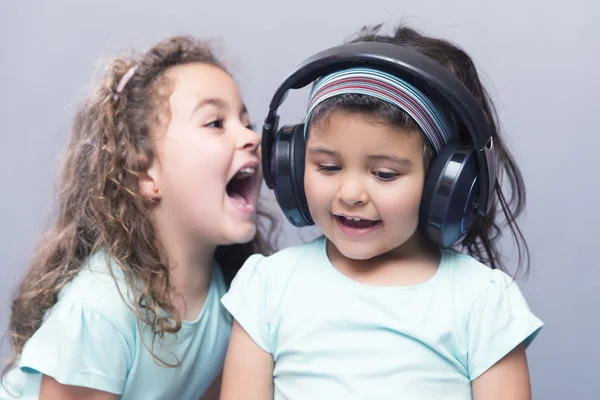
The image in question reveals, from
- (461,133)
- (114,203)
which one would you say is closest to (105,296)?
(114,203)

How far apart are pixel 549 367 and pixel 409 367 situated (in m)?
0.99

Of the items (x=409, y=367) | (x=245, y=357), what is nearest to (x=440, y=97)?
(x=409, y=367)

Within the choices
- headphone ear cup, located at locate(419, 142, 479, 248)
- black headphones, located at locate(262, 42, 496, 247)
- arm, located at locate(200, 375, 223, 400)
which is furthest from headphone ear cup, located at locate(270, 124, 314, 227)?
arm, located at locate(200, 375, 223, 400)

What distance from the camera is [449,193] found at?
4.66 ft

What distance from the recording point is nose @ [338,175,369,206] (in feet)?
4.75

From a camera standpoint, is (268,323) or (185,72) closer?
(268,323)

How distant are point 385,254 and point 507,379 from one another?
0.31 meters

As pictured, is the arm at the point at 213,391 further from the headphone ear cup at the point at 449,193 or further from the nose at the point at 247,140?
the headphone ear cup at the point at 449,193

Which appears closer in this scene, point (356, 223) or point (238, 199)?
point (356, 223)

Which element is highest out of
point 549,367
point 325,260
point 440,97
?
point 440,97

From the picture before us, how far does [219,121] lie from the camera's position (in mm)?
1879

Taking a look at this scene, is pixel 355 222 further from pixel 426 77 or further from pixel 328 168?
pixel 426 77

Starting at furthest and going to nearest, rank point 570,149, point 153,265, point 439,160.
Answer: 1. point 570,149
2. point 153,265
3. point 439,160

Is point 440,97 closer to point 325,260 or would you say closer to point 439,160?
point 439,160
